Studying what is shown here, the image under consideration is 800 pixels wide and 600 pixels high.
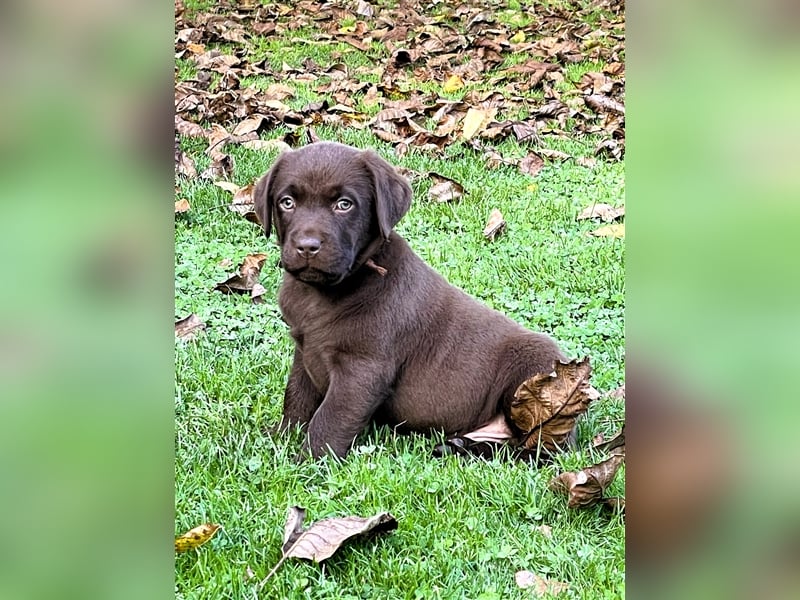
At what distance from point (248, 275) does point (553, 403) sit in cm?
68

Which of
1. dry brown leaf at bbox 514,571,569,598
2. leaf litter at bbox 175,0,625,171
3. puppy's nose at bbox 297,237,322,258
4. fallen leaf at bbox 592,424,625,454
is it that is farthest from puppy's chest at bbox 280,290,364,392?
dry brown leaf at bbox 514,571,569,598

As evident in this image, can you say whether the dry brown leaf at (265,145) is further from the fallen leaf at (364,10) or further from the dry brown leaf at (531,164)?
the dry brown leaf at (531,164)

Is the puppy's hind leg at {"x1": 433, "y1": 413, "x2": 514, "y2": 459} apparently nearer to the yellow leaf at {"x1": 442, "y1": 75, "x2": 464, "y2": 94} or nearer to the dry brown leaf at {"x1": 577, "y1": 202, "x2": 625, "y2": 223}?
the dry brown leaf at {"x1": 577, "y1": 202, "x2": 625, "y2": 223}

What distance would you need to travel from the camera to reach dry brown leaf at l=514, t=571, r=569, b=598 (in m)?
1.02

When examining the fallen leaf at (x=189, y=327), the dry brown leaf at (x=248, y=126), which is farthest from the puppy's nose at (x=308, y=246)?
the dry brown leaf at (x=248, y=126)

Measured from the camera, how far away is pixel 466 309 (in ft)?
5.97

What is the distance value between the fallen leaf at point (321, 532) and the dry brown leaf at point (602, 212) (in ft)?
2.83

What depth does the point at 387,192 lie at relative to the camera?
1.60m

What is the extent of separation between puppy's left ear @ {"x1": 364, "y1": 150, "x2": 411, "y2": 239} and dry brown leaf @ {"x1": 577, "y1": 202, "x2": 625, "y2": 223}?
405 mm

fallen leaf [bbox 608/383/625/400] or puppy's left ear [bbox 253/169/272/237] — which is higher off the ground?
puppy's left ear [bbox 253/169/272/237]

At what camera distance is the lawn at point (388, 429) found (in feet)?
3.57
